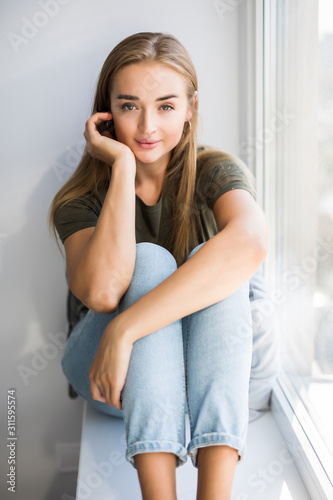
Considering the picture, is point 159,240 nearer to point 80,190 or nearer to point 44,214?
point 80,190

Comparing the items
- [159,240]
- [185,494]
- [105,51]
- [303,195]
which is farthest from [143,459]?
[105,51]

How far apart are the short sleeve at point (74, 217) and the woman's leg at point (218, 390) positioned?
1.15 feet

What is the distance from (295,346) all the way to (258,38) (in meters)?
0.85

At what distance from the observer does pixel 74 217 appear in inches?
42.6

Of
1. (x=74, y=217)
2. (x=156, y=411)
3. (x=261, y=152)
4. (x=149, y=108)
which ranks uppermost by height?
(x=261, y=152)

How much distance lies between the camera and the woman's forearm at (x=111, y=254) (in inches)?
36.2

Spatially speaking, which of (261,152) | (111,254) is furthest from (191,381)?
(261,152)

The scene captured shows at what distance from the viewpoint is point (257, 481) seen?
99 cm

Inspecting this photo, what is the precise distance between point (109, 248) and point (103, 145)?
274 mm

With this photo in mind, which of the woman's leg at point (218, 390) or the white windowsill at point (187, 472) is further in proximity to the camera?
the white windowsill at point (187, 472)

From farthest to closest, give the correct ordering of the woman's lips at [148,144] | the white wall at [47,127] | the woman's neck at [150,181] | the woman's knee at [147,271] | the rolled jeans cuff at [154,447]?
the white wall at [47,127] → the woman's neck at [150,181] → the woman's lips at [148,144] → the woman's knee at [147,271] → the rolled jeans cuff at [154,447]

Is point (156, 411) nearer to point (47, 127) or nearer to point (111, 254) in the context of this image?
point (111, 254)

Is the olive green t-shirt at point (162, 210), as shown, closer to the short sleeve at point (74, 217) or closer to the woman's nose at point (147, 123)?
the short sleeve at point (74, 217)

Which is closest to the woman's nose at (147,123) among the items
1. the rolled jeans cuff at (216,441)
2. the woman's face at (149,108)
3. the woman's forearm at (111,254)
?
the woman's face at (149,108)
